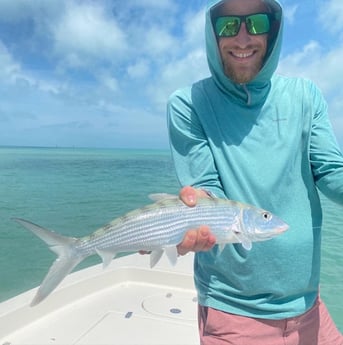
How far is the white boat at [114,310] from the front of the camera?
346 cm

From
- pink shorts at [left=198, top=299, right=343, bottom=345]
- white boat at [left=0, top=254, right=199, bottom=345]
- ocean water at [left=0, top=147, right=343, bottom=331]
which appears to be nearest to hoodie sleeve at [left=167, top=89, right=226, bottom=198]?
pink shorts at [left=198, top=299, right=343, bottom=345]

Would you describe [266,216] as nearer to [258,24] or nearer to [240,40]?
[240,40]

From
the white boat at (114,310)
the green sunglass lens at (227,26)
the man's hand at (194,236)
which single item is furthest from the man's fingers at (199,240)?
the white boat at (114,310)

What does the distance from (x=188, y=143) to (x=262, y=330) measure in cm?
103

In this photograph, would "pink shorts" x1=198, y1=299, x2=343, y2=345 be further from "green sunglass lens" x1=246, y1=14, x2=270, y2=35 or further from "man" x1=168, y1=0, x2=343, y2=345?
"green sunglass lens" x1=246, y1=14, x2=270, y2=35

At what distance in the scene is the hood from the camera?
82.4 inches

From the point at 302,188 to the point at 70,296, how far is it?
2943 mm

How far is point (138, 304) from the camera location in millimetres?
4148

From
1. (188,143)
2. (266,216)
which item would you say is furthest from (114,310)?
(266,216)

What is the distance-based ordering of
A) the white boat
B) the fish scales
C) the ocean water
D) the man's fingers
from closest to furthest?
the man's fingers
the fish scales
the white boat
the ocean water

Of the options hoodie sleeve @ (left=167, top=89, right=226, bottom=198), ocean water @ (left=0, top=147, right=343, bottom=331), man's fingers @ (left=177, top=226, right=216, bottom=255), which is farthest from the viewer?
ocean water @ (left=0, top=147, right=343, bottom=331)

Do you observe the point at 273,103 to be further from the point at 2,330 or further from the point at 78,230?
the point at 78,230

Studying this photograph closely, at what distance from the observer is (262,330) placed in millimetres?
1935

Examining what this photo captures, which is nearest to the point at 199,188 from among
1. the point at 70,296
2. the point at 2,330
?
the point at 2,330
